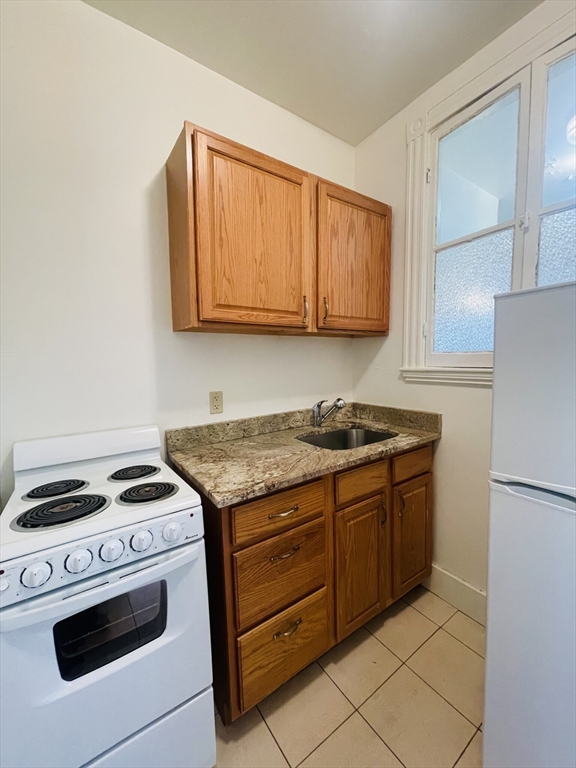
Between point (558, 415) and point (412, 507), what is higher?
point (558, 415)

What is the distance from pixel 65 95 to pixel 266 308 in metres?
1.12

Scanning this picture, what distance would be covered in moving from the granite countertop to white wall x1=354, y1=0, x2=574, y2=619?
124mm

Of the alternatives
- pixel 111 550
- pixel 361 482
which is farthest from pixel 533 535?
pixel 111 550

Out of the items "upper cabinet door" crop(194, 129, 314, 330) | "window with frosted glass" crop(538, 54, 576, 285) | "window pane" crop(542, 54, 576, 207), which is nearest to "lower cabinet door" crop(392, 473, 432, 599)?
"upper cabinet door" crop(194, 129, 314, 330)

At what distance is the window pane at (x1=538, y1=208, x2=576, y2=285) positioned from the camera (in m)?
1.26

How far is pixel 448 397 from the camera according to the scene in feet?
5.49

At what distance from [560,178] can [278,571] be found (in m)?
1.94

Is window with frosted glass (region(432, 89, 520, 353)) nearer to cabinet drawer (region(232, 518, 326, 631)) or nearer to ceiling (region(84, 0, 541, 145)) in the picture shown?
ceiling (region(84, 0, 541, 145))

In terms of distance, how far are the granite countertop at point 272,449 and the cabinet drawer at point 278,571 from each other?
0.72 feet

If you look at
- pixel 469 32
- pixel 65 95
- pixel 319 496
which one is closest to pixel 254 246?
pixel 65 95

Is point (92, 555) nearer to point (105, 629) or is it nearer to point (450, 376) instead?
point (105, 629)

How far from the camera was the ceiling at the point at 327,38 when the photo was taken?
1.24 meters

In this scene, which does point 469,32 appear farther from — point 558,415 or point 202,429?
point 202,429

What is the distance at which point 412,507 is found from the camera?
1.64 metres
